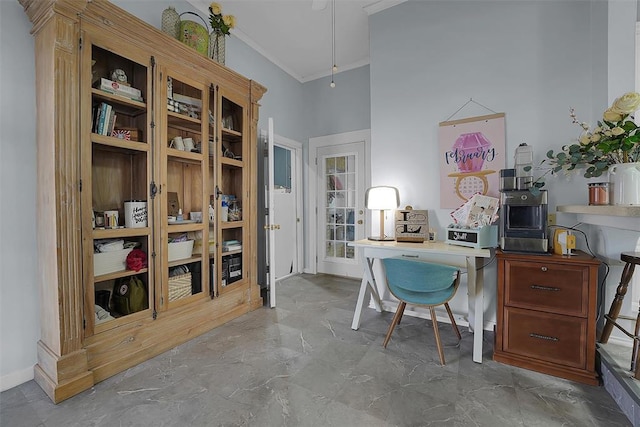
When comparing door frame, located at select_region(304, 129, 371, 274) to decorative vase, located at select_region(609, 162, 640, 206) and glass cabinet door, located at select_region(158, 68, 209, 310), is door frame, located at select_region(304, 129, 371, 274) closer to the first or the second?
glass cabinet door, located at select_region(158, 68, 209, 310)

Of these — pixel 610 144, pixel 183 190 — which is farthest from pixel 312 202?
pixel 610 144

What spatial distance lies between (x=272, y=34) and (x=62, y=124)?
251cm

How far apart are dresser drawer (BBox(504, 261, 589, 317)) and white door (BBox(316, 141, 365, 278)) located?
217 cm

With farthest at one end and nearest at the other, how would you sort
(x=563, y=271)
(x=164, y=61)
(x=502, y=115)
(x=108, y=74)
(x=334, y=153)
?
(x=334, y=153), (x=502, y=115), (x=164, y=61), (x=108, y=74), (x=563, y=271)

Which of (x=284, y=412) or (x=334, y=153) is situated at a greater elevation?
(x=334, y=153)

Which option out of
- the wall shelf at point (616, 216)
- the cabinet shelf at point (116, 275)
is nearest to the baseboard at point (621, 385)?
the wall shelf at point (616, 216)

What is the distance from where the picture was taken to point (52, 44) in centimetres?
152

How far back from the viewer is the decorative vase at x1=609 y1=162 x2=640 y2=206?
4.75 feet

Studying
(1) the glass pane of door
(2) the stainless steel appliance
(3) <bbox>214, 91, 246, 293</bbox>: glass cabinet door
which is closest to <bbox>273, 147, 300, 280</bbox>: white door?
(1) the glass pane of door

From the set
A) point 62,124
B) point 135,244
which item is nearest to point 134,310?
point 135,244

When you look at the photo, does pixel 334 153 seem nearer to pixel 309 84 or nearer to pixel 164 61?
pixel 309 84

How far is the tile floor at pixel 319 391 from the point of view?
1.41m

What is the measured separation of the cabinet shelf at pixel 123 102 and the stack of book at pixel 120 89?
0.03m

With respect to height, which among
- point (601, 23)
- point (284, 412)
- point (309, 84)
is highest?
point (309, 84)
